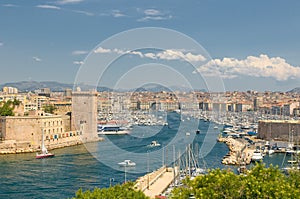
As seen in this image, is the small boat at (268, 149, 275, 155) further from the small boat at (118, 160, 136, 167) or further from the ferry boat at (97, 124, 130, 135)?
the ferry boat at (97, 124, 130, 135)

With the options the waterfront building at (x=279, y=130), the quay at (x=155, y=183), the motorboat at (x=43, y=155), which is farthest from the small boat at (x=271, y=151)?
the motorboat at (x=43, y=155)

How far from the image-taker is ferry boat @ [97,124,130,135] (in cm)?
2571

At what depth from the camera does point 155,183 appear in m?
10.8

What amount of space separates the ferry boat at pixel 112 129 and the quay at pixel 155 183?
532 inches

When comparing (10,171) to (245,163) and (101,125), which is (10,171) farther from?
(101,125)

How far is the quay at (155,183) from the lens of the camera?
9.89 m

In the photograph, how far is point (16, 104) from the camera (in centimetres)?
2406

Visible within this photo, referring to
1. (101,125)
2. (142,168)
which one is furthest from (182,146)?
(101,125)

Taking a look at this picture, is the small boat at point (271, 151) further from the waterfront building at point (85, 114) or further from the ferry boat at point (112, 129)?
the ferry boat at point (112, 129)

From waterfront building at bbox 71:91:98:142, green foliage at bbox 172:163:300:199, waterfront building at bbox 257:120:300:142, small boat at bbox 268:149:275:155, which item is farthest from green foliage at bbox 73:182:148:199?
waterfront building at bbox 257:120:300:142

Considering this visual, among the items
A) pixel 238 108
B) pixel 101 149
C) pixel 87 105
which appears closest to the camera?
Result: pixel 101 149

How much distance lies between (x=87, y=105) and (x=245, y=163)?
8286 mm

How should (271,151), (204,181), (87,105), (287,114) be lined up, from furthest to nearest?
(287,114)
(87,105)
(271,151)
(204,181)

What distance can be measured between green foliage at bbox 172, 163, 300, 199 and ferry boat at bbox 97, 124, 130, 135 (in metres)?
20.1
